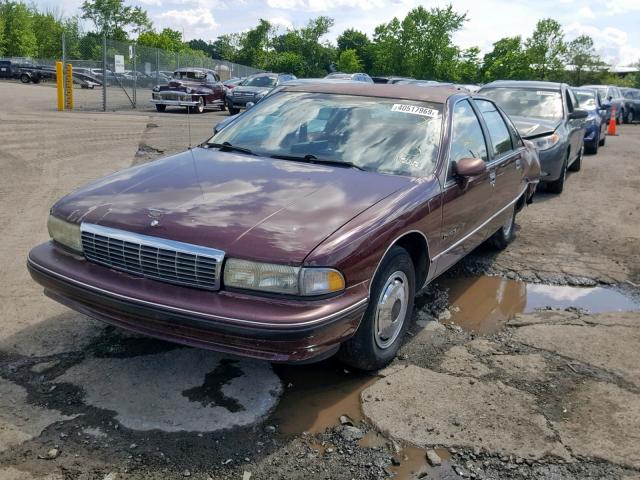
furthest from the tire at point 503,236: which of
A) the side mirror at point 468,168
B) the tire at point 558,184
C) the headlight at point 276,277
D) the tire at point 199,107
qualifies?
the tire at point 199,107

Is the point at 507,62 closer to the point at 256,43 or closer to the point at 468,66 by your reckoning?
the point at 468,66

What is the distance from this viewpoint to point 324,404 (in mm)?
3404

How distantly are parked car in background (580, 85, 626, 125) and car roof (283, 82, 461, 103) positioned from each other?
1799 cm

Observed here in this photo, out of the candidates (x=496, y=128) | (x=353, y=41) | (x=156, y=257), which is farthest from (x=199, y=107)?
(x=353, y=41)

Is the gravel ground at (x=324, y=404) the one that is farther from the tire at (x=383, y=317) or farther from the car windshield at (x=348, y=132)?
the car windshield at (x=348, y=132)

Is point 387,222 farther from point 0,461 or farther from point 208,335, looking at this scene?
point 0,461

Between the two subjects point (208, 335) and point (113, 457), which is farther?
point (208, 335)

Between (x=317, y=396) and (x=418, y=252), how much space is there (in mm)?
1152

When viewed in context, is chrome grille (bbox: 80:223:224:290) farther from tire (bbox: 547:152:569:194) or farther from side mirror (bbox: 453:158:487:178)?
tire (bbox: 547:152:569:194)

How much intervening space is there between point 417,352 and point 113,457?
6.53 ft

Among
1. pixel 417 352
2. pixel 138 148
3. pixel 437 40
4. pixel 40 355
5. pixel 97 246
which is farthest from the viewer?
pixel 437 40

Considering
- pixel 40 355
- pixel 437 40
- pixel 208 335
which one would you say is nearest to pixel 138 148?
pixel 40 355

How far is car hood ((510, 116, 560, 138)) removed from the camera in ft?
29.8

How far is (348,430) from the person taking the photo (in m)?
3.17
